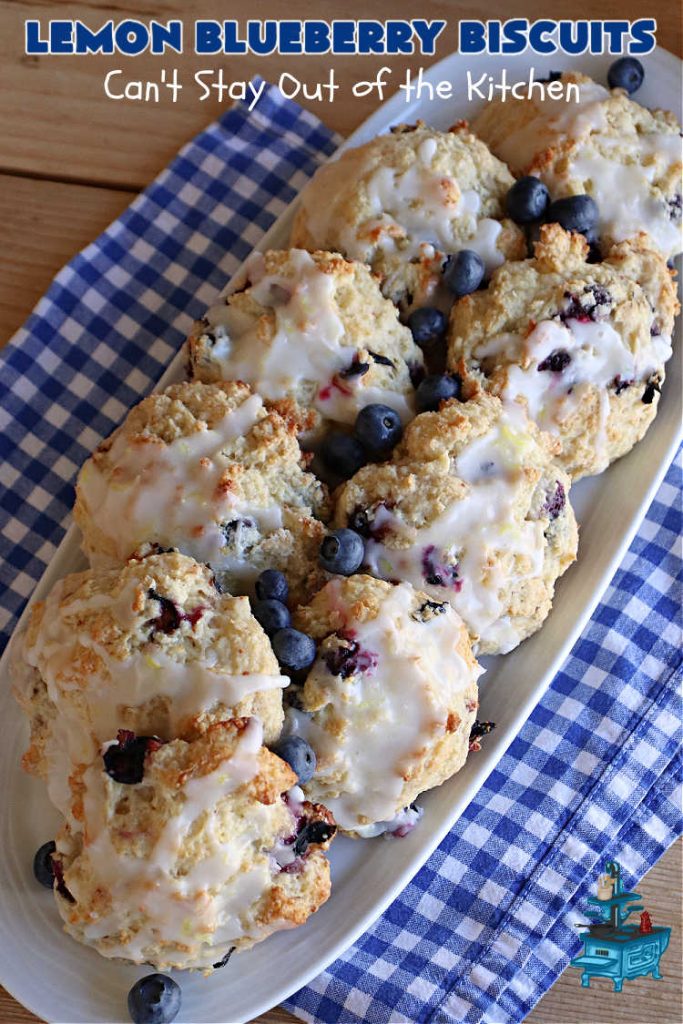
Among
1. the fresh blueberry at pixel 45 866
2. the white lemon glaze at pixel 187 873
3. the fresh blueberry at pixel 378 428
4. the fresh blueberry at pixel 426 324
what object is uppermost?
the fresh blueberry at pixel 426 324

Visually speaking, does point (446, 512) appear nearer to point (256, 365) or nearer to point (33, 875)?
point (256, 365)

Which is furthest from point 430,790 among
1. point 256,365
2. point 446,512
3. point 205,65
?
point 205,65

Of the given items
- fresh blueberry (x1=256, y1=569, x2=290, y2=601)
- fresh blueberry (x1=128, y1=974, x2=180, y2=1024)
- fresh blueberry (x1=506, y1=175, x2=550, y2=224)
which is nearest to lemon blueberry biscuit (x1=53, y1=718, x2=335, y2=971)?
fresh blueberry (x1=128, y1=974, x2=180, y2=1024)

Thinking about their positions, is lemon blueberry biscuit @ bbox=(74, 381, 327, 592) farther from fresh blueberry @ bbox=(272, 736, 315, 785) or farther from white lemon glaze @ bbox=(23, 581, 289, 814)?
fresh blueberry @ bbox=(272, 736, 315, 785)

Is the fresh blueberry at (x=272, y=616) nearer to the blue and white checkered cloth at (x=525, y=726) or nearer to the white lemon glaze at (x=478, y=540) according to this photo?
the white lemon glaze at (x=478, y=540)

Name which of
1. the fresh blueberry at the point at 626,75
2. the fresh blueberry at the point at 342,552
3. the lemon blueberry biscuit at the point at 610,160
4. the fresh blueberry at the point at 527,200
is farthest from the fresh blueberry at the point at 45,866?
the fresh blueberry at the point at 626,75

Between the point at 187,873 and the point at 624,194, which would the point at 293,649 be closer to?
the point at 187,873

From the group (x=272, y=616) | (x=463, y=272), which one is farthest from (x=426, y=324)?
(x=272, y=616)
